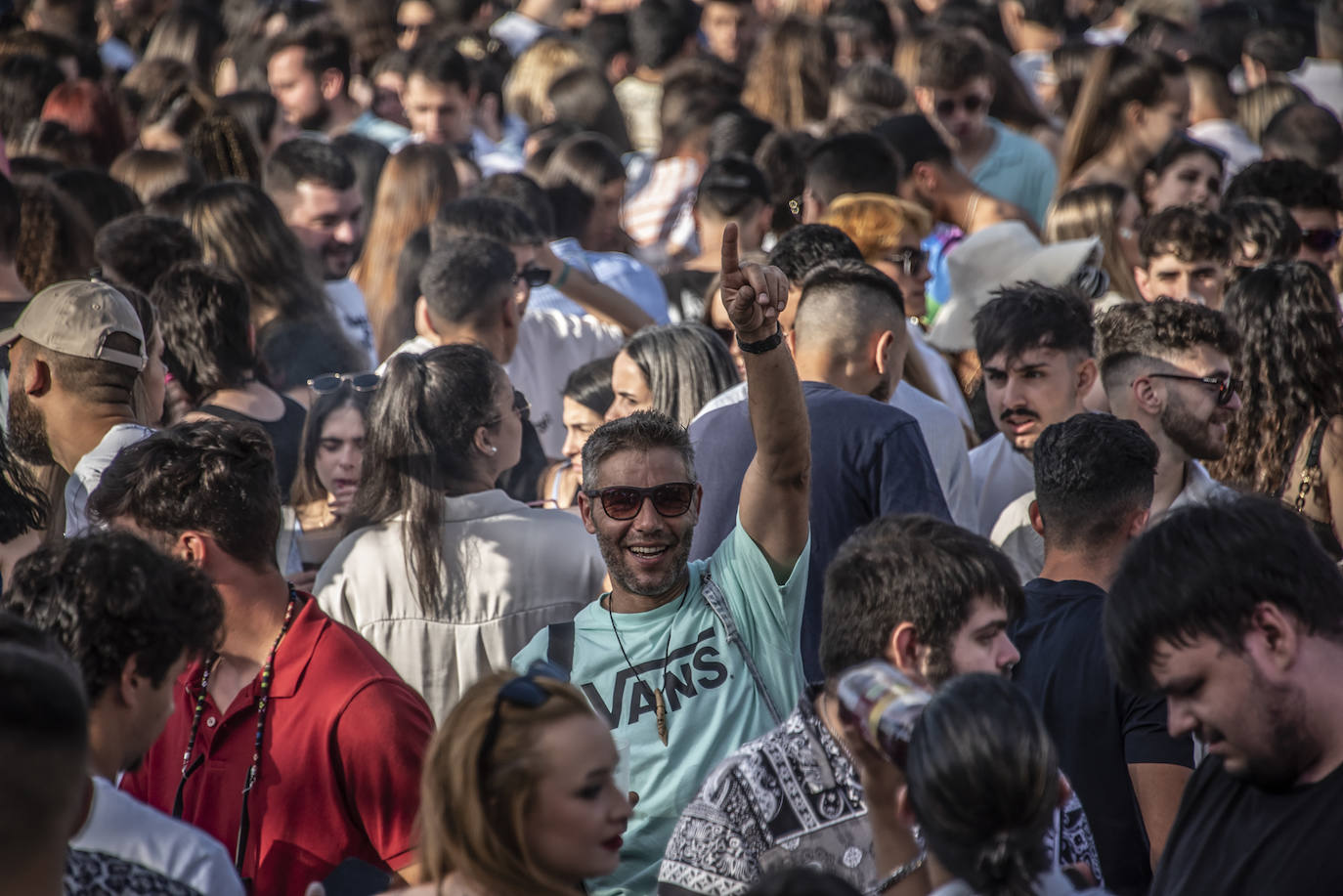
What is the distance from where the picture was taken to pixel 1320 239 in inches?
276

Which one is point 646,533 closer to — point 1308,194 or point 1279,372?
point 1279,372

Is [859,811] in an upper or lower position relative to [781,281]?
lower

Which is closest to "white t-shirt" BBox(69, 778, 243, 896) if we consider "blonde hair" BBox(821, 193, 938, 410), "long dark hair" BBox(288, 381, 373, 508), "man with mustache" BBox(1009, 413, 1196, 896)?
"man with mustache" BBox(1009, 413, 1196, 896)

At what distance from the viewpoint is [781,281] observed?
3.44 metres

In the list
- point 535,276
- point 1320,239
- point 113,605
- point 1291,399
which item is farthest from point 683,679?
point 1320,239

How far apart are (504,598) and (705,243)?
149 inches

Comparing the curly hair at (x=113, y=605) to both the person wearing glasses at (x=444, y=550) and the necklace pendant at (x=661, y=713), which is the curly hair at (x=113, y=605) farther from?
the person wearing glasses at (x=444, y=550)

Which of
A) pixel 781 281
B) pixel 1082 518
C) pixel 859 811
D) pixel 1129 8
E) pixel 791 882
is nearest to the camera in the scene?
pixel 791 882

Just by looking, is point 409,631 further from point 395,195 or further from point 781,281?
point 395,195

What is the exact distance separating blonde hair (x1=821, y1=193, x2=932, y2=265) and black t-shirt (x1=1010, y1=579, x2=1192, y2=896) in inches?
113

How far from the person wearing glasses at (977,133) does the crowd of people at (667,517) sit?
7 centimetres

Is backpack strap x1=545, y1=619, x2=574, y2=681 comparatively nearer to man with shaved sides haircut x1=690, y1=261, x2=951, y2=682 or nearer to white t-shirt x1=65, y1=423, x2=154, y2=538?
man with shaved sides haircut x1=690, y1=261, x2=951, y2=682

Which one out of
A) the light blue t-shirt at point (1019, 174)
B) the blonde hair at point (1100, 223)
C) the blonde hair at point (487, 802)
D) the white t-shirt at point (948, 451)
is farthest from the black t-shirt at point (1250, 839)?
the light blue t-shirt at point (1019, 174)

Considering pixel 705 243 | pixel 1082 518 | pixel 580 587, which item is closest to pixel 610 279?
pixel 705 243
